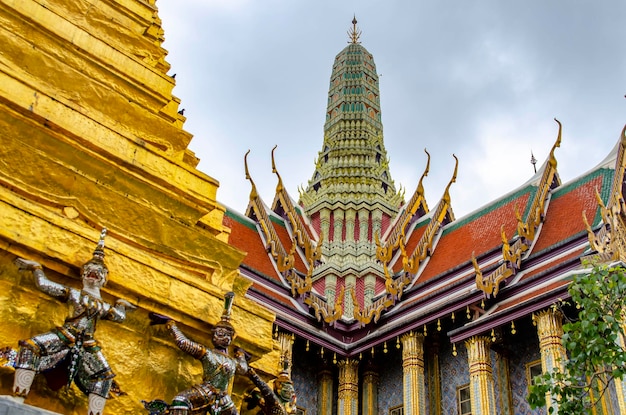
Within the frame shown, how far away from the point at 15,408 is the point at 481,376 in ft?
25.9

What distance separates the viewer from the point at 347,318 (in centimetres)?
1262

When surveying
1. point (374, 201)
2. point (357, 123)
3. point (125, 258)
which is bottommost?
point (125, 258)

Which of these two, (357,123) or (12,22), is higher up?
(357,123)

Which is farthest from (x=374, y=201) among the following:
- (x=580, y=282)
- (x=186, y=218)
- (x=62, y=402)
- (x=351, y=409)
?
(x=62, y=402)

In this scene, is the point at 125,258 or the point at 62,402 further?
the point at 125,258

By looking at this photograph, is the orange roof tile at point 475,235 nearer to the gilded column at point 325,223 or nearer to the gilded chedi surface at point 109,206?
→ the gilded column at point 325,223

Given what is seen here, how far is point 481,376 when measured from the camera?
9.62m

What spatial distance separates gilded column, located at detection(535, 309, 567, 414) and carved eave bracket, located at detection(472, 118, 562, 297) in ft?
3.37

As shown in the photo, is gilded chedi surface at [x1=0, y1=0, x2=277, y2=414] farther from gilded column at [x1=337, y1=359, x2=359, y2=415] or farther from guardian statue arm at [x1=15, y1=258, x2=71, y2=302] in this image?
gilded column at [x1=337, y1=359, x2=359, y2=415]

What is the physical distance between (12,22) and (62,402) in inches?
98.7

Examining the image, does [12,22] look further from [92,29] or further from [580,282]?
[580,282]

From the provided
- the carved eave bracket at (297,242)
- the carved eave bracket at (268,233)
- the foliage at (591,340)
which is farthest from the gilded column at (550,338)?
the carved eave bracket at (268,233)

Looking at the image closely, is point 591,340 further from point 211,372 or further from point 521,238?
point 521,238

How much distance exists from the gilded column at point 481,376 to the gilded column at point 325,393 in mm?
2637
